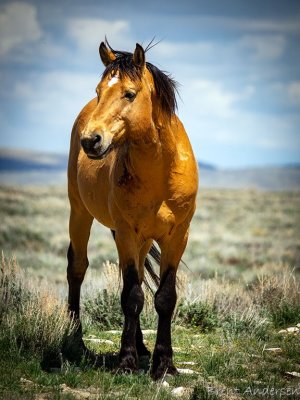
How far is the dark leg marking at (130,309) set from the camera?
745 centimetres

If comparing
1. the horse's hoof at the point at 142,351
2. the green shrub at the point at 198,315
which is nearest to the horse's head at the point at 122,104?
the horse's hoof at the point at 142,351

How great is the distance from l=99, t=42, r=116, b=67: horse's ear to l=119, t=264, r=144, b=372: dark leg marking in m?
1.92

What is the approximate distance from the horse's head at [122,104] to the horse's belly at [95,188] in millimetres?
1123

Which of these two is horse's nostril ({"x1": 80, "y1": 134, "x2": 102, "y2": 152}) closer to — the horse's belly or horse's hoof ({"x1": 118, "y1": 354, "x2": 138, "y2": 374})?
the horse's belly

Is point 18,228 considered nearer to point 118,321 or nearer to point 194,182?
point 118,321

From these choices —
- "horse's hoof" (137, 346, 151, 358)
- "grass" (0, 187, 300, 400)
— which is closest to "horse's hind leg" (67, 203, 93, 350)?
"grass" (0, 187, 300, 400)

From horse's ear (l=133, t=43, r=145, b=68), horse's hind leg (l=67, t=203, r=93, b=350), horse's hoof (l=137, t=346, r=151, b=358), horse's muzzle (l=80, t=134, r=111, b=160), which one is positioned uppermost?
horse's ear (l=133, t=43, r=145, b=68)

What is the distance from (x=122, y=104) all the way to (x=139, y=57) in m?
0.50

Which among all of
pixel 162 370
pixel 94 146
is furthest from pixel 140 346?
pixel 94 146

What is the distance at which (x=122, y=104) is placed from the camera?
22.9 feet

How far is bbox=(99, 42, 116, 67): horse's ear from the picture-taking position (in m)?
7.43

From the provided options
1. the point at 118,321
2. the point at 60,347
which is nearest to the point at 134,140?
the point at 60,347

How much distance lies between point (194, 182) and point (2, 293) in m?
2.77

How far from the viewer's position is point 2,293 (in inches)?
357
